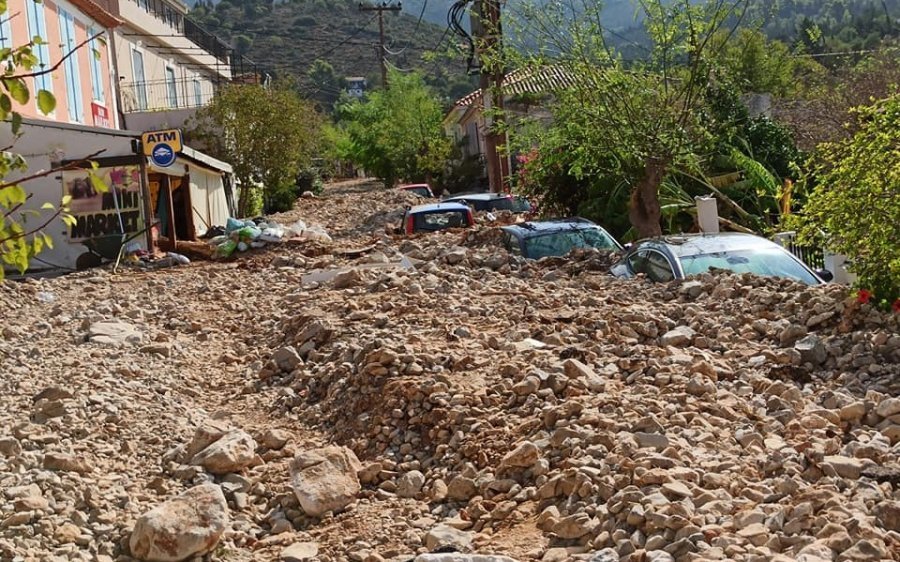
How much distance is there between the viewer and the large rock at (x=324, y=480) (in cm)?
609

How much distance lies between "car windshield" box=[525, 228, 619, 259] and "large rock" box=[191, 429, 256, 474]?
885 centimetres

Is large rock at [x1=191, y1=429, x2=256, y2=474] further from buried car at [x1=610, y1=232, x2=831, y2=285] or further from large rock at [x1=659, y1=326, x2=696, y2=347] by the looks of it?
buried car at [x1=610, y1=232, x2=831, y2=285]

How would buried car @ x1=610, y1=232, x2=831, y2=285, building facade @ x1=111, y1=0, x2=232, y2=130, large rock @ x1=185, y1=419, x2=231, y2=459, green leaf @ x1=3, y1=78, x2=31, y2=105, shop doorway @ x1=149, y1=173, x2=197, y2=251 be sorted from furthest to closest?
1. building facade @ x1=111, y1=0, x2=232, y2=130
2. shop doorway @ x1=149, y1=173, x2=197, y2=251
3. buried car @ x1=610, y1=232, x2=831, y2=285
4. large rock @ x1=185, y1=419, x2=231, y2=459
5. green leaf @ x1=3, y1=78, x2=31, y2=105

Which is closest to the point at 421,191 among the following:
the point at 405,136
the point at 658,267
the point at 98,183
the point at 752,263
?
the point at 405,136

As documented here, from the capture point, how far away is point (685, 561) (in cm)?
432

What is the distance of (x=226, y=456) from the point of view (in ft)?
21.9

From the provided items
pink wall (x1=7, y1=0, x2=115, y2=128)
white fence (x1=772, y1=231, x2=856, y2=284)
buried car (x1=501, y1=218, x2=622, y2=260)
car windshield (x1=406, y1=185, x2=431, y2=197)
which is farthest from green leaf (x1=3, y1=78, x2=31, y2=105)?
car windshield (x1=406, y1=185, x2=431, y2=197)

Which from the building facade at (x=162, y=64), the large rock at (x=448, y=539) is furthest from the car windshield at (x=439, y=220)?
the large rock at (x=448, y=539)

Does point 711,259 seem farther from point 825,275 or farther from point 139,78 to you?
point 139,78

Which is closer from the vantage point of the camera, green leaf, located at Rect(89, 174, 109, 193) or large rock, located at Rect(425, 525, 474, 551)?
green leaf, located at Rect(89, 174, 109, 193)

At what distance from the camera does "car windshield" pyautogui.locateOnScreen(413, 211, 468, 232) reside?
2291 centimetres

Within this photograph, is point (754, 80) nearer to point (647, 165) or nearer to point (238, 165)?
point (238, 165)

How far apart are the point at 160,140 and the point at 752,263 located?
14.2 meters

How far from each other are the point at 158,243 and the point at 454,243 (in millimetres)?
8172
